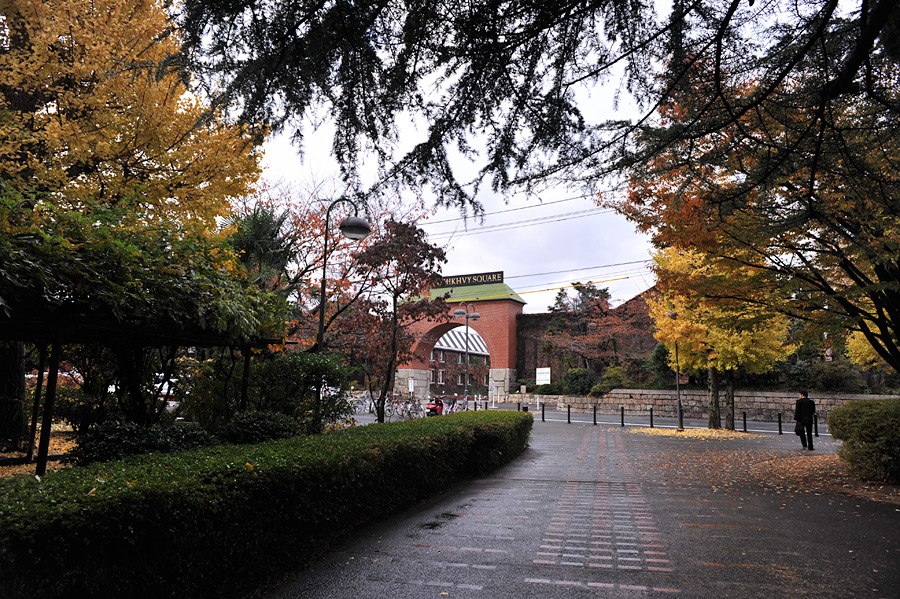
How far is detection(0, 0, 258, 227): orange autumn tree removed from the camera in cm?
774

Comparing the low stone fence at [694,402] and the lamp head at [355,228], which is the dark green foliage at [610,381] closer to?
the low stone fence at [694,402]

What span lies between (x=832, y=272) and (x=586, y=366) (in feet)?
81.2

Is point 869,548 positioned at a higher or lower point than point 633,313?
lower

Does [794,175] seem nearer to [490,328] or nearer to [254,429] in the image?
[254,429]

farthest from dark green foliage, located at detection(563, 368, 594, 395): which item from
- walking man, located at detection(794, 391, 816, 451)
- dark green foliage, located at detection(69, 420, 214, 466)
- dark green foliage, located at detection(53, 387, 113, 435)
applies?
dark green foliage, located at detection(69, 420, 214, 466)

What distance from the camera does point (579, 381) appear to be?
31516mm

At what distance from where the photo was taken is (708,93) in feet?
13.6

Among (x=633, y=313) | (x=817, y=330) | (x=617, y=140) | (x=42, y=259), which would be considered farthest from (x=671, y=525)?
(x=633, y=313)

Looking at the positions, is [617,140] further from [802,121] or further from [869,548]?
[869,548]

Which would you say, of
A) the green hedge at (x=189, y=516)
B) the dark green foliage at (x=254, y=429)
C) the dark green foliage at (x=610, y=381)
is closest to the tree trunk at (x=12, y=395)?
the dark green foliage at (x=254, y=429)

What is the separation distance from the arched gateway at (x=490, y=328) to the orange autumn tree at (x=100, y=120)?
1003 inches

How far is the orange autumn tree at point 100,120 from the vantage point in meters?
7.74


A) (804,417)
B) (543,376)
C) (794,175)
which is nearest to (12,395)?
(794,175)

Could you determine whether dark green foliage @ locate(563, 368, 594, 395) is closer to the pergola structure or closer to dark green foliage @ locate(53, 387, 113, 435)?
the pergola structure
